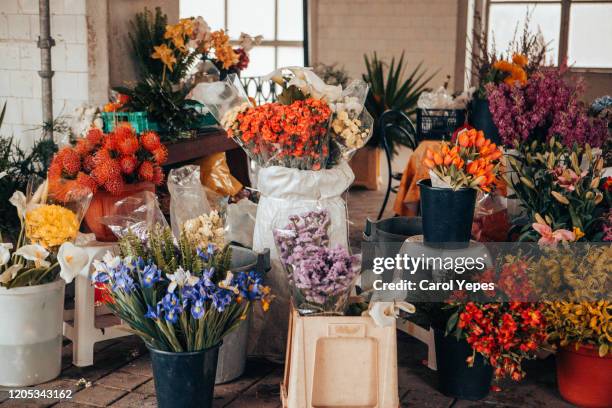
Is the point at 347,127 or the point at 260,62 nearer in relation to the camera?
the point at 347,127

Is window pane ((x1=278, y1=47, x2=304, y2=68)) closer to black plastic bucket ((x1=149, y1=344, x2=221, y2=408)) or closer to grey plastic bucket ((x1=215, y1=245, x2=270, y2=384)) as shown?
grey plastic bucket ((x1=215, y1=245, x2=270, y2=384))

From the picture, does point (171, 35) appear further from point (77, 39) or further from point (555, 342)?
point (555, 342)

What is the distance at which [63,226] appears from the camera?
3021 millimetres

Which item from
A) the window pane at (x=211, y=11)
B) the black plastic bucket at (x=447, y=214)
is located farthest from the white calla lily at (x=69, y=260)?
the window pane at (x=211, y=11)

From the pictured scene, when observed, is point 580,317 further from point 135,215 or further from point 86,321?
point 86,321

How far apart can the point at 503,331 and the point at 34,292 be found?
1.70m

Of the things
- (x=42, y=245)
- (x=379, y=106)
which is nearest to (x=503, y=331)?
(x=42, y=245)

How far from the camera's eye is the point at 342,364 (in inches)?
111

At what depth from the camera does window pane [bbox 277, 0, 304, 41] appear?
8891 millimetres

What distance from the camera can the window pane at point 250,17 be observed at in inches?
348

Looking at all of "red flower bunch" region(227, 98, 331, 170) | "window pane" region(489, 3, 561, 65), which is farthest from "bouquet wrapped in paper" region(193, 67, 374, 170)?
"window pane" region(489, 3, 561, 65)

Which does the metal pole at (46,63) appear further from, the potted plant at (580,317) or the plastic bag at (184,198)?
the potted plant at (580,317)

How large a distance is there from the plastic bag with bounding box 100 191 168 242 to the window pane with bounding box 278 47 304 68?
5.78 meters

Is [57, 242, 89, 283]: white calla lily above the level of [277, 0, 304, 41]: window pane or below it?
below
